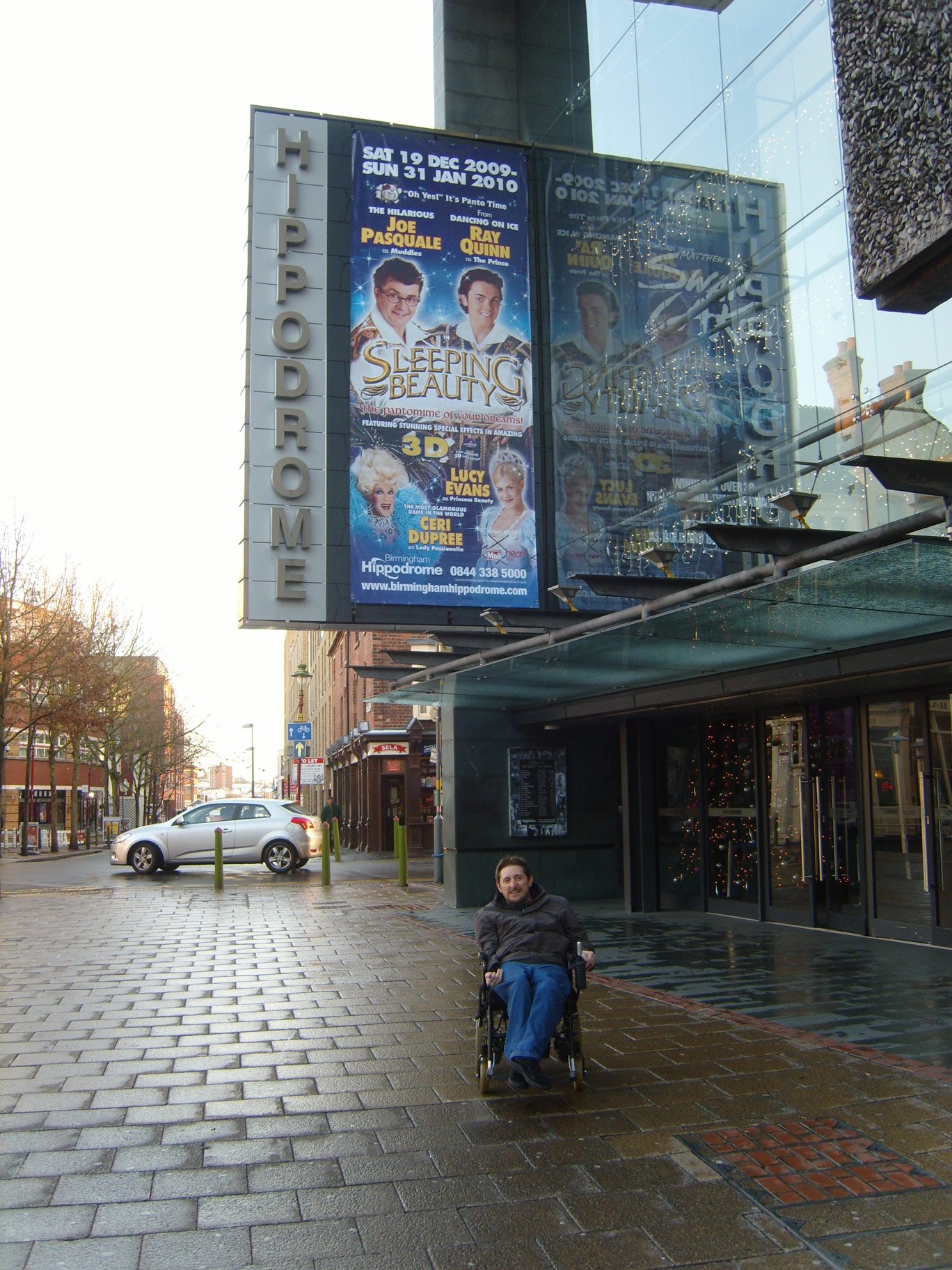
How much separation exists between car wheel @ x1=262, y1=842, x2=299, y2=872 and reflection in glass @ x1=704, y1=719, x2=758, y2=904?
1220 centimetres

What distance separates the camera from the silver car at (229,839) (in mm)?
24234

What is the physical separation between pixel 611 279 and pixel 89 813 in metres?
50.8

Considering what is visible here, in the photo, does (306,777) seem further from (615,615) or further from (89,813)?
Result: (89,813)

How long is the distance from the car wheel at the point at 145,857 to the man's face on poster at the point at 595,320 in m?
14.9

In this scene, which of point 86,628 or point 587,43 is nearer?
point 587,43

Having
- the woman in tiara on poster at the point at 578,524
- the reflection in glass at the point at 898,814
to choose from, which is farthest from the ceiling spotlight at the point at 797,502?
the woman in tiara on poster at the point at 578,524

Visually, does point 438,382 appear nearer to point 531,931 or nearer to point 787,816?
point 787,816

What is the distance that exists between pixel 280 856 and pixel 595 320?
13.5 m

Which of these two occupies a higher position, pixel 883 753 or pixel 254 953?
pixel 883 753

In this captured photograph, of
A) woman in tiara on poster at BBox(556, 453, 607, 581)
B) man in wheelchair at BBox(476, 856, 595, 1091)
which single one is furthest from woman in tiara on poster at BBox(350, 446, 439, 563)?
man in wheelchair at BBox(476, 856, 595, 1091)

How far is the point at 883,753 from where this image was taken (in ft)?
37.5

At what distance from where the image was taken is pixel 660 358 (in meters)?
14.5

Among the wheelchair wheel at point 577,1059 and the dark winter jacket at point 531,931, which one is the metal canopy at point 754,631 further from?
the wheelchair wheel at point 577,1059

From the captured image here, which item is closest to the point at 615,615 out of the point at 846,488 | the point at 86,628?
the point at 846,488
